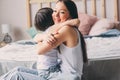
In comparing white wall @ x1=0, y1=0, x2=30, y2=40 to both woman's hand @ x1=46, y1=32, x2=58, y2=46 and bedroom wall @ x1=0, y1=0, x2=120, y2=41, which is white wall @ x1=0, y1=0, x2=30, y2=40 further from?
woman's hand @ x1=46, y1=32, x2=58, y2=46

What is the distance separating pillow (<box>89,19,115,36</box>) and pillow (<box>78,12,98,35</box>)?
8 cm

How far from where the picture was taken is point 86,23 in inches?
141

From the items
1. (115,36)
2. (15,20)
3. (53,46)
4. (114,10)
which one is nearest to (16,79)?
(53,46)

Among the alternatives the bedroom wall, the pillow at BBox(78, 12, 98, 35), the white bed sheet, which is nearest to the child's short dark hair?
the white bed sheet

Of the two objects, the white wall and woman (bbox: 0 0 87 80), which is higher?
the white wall

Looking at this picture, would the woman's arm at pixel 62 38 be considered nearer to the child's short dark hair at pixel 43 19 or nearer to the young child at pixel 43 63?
the young child at pixel 43 63

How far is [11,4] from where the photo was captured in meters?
4.35

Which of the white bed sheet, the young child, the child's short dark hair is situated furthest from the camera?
the white bed sheet

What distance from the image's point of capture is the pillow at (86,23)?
357 centimetres

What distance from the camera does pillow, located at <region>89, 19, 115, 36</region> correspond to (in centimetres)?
343

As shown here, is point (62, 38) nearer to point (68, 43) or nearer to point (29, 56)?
point (68, 43)

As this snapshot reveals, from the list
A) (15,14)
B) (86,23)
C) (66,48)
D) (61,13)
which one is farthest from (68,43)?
(15,14)

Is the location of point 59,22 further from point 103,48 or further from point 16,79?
point 103,48

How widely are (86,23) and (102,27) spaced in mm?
253
